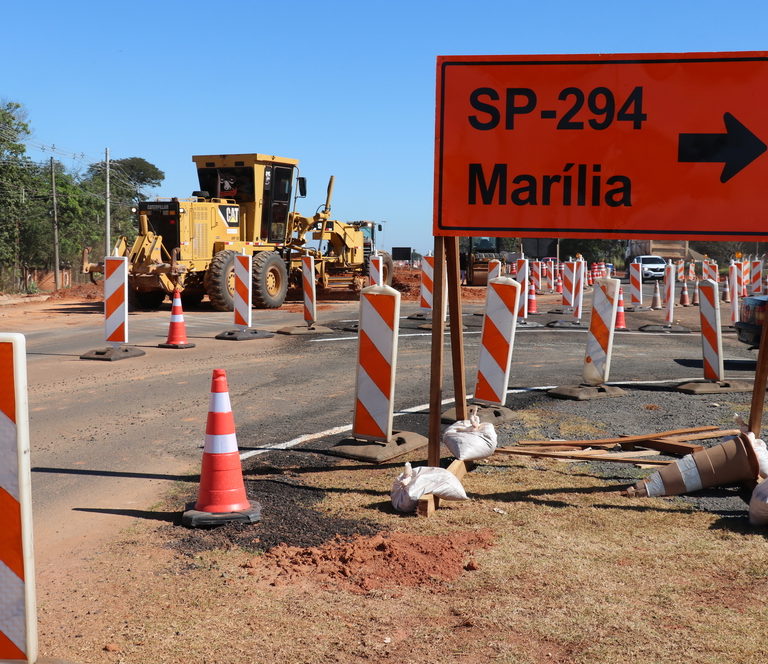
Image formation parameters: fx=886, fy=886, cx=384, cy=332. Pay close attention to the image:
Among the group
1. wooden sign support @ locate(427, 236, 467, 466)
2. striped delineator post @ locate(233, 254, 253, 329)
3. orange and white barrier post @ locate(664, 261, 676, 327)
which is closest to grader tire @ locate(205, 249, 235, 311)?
striped delineator post @ locate(233, 254, 253, 329)

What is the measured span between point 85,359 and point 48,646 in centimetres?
1003

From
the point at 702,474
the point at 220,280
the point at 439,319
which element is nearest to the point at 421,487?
the point at 439,319

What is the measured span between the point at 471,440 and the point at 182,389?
16.7 ft

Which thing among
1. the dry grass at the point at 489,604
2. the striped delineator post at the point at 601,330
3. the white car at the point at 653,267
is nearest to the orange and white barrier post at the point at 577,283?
the striped delineator post at the point at 601,330

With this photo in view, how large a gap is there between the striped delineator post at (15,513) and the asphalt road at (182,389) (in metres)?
1.64

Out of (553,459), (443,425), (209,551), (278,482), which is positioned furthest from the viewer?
(443,425)

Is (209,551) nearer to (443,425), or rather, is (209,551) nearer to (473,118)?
(473,118)

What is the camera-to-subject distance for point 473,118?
5.90 metres

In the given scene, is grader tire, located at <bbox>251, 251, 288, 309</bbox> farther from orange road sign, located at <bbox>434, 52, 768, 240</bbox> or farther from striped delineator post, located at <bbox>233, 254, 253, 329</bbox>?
orange road sign, located at <bbox>434, 52, 768, 240</bbox>

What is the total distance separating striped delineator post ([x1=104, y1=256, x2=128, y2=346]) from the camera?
12695 mm

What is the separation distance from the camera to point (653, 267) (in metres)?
58.1

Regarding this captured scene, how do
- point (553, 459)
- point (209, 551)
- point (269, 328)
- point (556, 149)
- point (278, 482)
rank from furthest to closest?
point (269, 328) < point (553, 459) < point (278, 482) < point (556, 149) < point (209, 551)

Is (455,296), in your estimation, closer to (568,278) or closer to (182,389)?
(182,389)

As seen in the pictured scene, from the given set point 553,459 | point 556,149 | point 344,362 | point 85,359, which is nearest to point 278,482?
point 553,459
